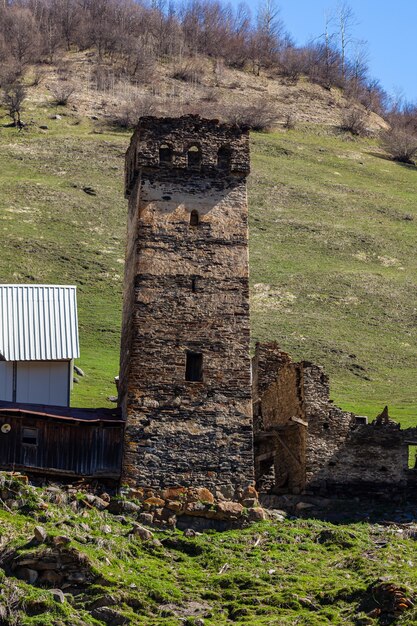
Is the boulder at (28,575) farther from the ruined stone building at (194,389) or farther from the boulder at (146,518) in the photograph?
the ruined stone building at (194,389)

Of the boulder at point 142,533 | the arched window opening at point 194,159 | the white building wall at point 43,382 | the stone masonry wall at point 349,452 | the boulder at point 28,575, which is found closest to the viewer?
the boulder at point 28,575

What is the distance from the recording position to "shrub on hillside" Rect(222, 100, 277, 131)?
355ft

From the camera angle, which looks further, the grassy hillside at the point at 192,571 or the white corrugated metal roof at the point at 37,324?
the white corrugated metal roof at the point at 37,324

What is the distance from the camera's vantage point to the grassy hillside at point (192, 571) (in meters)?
28.2

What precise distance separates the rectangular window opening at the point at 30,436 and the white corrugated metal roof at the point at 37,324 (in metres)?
3.93

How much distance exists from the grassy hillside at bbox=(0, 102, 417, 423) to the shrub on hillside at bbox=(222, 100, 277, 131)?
1.51m

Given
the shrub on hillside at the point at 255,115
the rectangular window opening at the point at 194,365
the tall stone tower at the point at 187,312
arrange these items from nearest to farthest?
the tall stone tower at the point at 187,312, the rectangular window opening at the point at 194,365, the shrub on hillside at the point at 255,115

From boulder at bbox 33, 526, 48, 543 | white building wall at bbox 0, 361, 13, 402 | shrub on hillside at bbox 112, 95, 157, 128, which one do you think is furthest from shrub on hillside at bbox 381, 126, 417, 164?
boulder at bbox 33, 526, 48, 543

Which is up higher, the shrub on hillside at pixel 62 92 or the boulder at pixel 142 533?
the shrub on hillside at pixel 62 92

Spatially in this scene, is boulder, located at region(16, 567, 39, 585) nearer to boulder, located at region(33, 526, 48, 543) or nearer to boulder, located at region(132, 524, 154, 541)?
boulder, located at region(33, 526, 48, 543)

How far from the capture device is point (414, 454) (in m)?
44.0

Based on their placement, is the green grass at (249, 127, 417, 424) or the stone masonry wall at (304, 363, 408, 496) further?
the green grass at (249, 127, 417, 424)

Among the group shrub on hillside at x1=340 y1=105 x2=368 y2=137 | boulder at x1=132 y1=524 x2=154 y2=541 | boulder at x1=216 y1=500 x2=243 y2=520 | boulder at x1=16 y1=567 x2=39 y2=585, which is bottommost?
boulder at x1=16 y1=567 x2=39 y2=585

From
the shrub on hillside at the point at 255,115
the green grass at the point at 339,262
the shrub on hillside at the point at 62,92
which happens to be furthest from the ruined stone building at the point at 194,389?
the shrub on hillside at the point at 62,92
